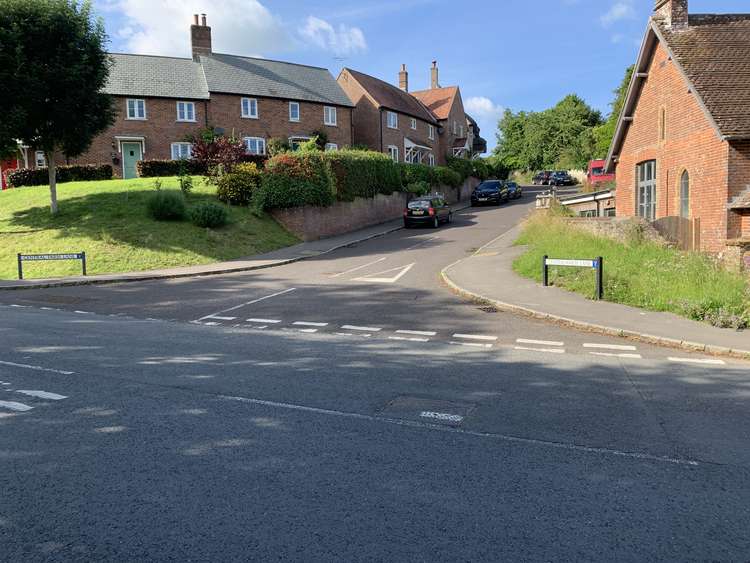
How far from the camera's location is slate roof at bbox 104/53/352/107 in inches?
1588

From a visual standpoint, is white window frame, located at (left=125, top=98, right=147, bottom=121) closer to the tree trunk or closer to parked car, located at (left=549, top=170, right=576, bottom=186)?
the tree trunk

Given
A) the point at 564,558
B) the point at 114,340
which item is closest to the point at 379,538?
the point at 564,558

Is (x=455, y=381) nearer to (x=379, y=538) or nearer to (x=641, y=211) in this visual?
(x=379, y=538)

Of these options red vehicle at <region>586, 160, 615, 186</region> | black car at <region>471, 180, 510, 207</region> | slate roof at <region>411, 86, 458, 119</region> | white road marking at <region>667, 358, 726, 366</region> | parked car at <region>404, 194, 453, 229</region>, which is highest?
slate roof at <region>411, 86, 458, 119</region>

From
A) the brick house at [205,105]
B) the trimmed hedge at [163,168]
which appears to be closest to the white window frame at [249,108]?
the brick house at [205,105]

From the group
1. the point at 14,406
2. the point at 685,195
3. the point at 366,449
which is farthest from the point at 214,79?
the point at 366,449

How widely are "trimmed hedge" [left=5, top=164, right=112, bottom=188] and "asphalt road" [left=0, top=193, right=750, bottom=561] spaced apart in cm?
2801

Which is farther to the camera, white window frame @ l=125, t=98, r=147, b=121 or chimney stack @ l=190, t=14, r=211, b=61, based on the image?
chimney stack @ l=190, t=14, r=211, b=61

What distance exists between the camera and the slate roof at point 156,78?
1565 inches

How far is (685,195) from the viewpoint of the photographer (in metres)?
19.8

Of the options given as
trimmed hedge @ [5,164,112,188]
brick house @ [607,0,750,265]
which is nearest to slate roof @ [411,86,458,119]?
trimmed hedge @ [5,164,112,188]

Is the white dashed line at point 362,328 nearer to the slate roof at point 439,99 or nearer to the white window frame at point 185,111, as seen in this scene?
the white window frame at point 185,111

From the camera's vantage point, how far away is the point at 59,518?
3.93 metres

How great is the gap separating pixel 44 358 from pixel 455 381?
5.76 metres
